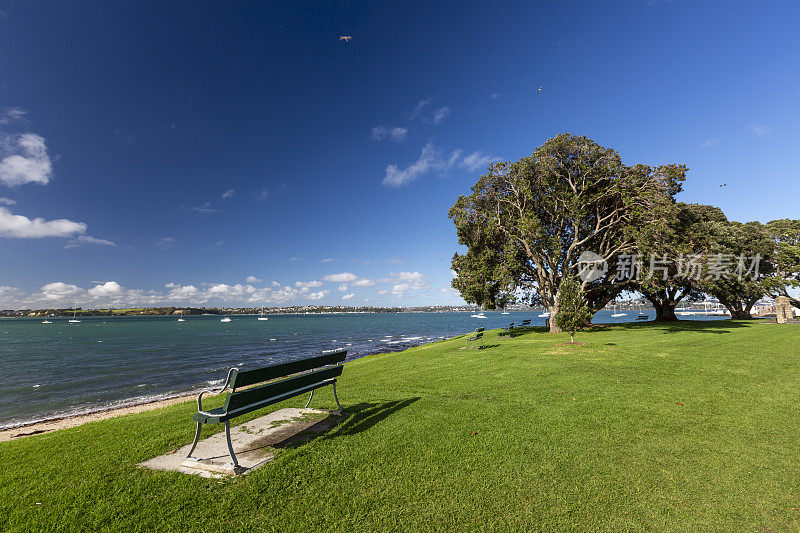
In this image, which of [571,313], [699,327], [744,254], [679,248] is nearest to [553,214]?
[679,248]

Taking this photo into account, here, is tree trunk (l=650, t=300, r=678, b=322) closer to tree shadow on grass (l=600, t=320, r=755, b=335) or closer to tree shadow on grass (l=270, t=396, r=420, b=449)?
tree shadow on grass (l=600, t=320, r=755, b=335)

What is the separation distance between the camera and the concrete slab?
438cm

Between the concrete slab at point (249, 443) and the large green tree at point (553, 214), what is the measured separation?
59.0ft

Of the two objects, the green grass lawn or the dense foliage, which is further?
the dense foliage

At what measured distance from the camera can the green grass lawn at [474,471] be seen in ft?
10.8

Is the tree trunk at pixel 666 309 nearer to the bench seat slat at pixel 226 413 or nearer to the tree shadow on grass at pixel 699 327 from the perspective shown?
the tree shadow on grass at pixel 699 327

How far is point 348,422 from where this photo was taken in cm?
614

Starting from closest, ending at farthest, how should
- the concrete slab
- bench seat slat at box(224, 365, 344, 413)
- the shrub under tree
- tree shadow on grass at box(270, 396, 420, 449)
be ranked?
the concrete slab → bench seat slat at box(224, 365, 344, 413) → tree shadow on grass at box(270, 396, 420, 449) → the shrub under tree

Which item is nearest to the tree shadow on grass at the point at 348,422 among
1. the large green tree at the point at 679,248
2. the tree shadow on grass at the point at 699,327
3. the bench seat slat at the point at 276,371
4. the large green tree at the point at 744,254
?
the bench seat slat at the point at 276,371

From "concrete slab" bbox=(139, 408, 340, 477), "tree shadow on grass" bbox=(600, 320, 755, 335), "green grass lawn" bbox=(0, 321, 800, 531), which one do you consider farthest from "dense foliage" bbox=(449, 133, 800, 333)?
"concrete slab" bbox=(139, 408, 340, 477)

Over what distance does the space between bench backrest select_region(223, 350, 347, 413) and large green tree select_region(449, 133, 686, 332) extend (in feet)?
56.6

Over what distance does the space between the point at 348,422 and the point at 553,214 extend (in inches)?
857

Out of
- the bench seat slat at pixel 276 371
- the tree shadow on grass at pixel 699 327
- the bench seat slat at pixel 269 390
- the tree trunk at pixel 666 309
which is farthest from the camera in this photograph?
the tree trunk at pixel 666 309

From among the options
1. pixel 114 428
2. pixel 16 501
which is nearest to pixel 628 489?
pixel 16 501
